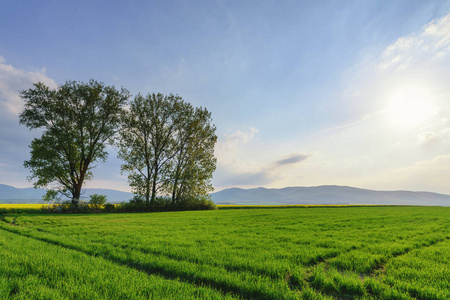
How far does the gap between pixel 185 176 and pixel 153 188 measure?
22.5ft

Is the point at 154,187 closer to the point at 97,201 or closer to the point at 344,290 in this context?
the point at 97,201

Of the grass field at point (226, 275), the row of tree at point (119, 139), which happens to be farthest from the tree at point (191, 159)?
the grass field at point (226, 275)

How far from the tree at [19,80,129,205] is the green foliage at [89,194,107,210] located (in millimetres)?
2044

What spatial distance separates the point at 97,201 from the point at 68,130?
42.8 ft

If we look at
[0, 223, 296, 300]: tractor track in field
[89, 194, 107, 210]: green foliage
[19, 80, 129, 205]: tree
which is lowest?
[0, 223, 296, 300]: tractor track in field

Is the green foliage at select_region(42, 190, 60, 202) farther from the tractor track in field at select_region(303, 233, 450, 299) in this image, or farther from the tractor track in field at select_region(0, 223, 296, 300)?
the tractor track in field at select_region(303, 233, 450, 299)

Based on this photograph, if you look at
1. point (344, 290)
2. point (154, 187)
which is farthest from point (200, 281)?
point (154, 187)

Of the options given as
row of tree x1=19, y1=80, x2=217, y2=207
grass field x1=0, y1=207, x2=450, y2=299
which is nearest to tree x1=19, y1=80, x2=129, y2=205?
row of tree x1=19, y1=80, x2=217, y2=207

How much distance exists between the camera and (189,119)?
45875mm

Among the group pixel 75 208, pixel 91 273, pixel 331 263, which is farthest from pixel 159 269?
pixel 75 208

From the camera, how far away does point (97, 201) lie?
35.9 m

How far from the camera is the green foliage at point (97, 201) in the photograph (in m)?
35.2

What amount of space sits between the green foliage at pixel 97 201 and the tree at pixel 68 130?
2.04 meters

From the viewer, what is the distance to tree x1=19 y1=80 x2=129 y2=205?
108 feet
